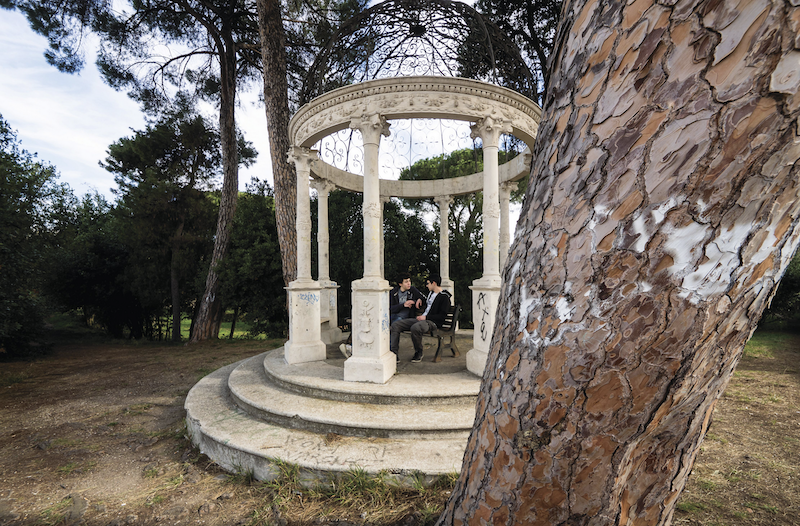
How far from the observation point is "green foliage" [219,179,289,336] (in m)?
11.8

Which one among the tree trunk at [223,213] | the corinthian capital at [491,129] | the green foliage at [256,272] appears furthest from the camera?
the tree trunk at [223,213]

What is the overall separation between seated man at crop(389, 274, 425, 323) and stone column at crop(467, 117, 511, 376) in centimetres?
112

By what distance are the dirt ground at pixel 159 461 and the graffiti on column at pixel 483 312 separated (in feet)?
7.87

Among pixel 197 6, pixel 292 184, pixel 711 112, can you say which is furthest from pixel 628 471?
pixel 197 6

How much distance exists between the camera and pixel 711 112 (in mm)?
693

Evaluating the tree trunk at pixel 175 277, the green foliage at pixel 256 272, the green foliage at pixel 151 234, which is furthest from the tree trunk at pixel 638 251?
the tree trunk at pixel 175 277

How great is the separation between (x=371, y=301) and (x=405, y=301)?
3.92 feet

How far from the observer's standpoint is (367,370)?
15.7 feet

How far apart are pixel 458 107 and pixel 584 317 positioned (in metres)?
4.95

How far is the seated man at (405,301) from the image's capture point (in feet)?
19.9

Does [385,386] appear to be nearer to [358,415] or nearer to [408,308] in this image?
[358,415]

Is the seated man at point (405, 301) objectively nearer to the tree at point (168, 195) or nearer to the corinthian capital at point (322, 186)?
the corinthian capital at point (322, 186)

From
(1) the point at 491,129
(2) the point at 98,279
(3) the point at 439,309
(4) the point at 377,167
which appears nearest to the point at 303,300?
(3) the point at 439,309

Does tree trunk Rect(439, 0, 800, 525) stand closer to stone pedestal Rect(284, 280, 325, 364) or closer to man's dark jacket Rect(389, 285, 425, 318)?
man's dark jacket Rect(389, 285, 425, 318)
